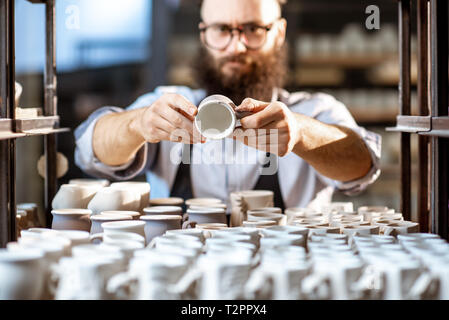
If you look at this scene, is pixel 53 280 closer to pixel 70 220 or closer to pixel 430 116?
pixel 70 220

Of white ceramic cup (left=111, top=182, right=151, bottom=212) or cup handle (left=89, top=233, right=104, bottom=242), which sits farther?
white ceramic cup (left=111, top=182, right=151, bottom=212)

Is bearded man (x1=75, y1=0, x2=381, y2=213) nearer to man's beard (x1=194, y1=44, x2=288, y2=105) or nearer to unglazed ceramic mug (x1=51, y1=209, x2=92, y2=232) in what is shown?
man's beard (x1=194, y1=44, x2=288, y2=105)

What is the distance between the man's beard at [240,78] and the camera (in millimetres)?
2680

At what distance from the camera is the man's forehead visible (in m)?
2.47

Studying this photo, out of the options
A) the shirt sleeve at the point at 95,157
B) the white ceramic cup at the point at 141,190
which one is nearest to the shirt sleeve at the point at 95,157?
the shirt sleeve at the point at 95,157

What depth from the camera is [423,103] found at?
175 cm

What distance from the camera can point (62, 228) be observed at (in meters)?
1.53

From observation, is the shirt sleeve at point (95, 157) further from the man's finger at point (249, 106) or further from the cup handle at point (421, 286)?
the cup handle at point (421, 286)

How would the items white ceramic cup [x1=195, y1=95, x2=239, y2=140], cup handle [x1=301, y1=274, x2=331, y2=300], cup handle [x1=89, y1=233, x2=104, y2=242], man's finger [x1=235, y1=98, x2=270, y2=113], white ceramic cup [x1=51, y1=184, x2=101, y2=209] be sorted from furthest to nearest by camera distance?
white ceramic cup [x1=51, y1=184, x2=101, y2=209], man's finger [x1=235, y1=98, x2=270, y2=113], white ceramic cup [x1=195, y1=95, x2=239, y2=140], cup handle [x1=89, y1=233, x2=104, y2=242], cup handle [x1=301, y1=274, x2=331, y2=300]

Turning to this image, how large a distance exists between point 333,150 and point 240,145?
71 cm

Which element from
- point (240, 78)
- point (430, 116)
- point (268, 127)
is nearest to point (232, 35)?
point (240, 78)

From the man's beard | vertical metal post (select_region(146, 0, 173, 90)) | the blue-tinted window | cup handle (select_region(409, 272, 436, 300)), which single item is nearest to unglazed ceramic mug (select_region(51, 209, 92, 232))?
cup handle (select_region(409, 272, 436, 300))

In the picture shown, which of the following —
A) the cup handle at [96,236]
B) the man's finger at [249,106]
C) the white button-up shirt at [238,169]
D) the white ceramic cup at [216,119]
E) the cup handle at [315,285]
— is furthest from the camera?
the white button-up shirt at [238,169]

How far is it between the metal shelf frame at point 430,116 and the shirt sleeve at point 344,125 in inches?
12.0
